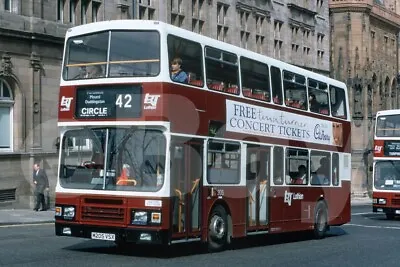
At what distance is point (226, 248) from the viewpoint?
18219 millimetres

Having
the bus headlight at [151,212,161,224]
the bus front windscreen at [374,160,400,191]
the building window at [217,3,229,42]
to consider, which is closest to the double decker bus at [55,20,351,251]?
the bus headlight at [151,212,161,224]

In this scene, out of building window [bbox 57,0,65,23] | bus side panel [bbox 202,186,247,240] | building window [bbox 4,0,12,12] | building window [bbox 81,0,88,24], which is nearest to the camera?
bus side panel [bbox 202,186,247,240]

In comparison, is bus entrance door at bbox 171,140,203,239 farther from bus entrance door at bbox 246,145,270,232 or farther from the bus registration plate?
bus entrance door at bbox 246,145,270,232

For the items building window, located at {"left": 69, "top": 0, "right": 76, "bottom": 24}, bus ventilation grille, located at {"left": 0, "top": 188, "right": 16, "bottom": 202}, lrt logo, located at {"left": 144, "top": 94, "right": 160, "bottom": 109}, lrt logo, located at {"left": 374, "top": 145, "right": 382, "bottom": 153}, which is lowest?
bus ventilation grille, located at {"left": 0, "top": 188, "right": 16, "bottom": 202}

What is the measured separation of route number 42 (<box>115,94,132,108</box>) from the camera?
1521 centimetres

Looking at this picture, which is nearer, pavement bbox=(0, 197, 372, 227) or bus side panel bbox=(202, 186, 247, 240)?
bus side panel bbox=(202, 186, 247, 240)

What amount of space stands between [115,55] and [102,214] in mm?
2960

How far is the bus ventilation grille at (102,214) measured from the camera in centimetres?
1503

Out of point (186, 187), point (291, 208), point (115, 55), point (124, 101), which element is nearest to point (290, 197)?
point (291, 208)

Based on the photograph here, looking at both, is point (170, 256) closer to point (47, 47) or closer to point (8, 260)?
point (8, 260)

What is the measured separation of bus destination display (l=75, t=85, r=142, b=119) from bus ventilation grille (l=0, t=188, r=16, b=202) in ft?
55.8

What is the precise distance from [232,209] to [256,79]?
10.1 feet

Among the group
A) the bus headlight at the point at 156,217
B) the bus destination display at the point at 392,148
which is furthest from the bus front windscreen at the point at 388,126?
the bus headlight at the point at 156,217

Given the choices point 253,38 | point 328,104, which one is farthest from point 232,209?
point 253,38
